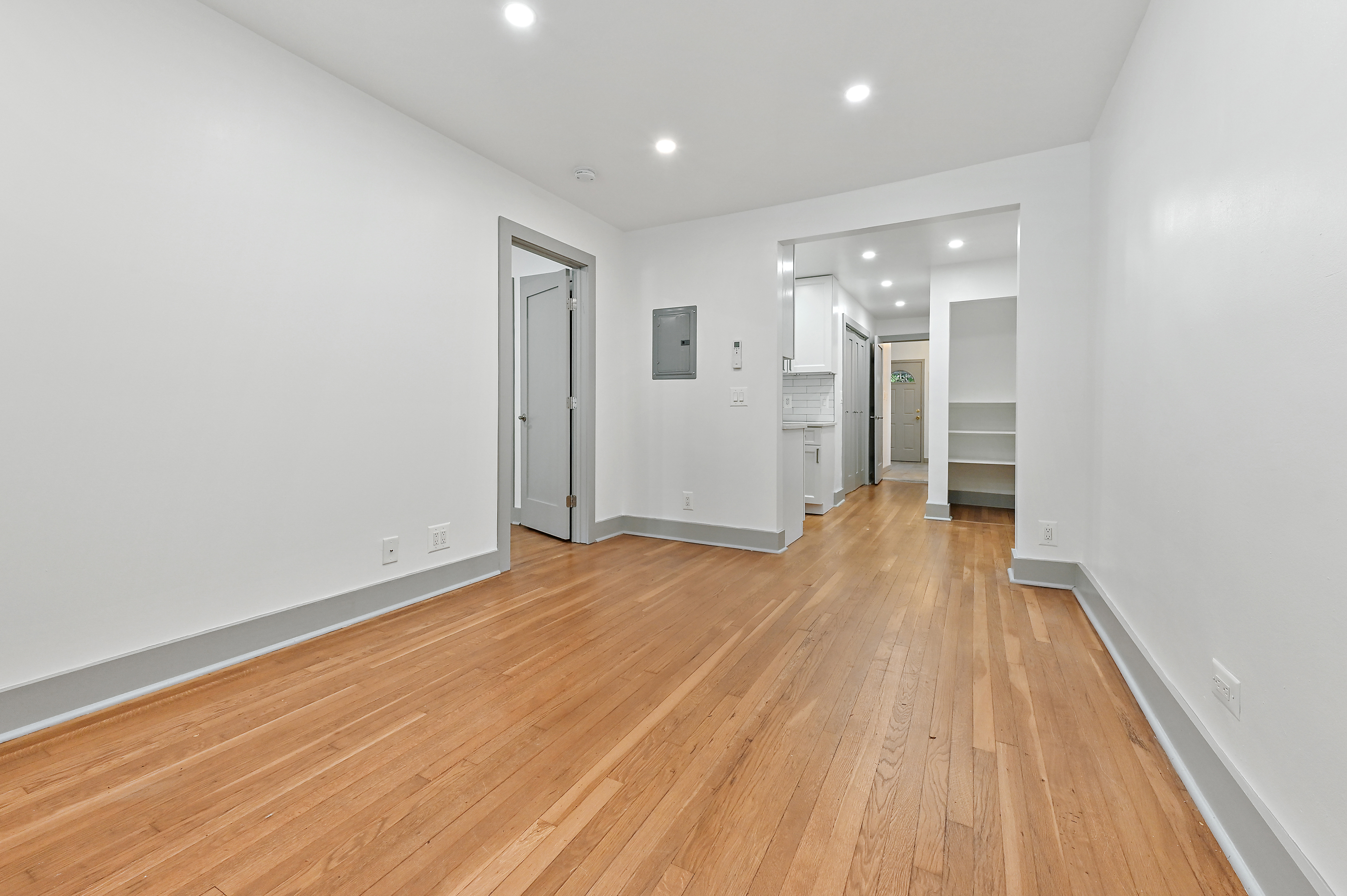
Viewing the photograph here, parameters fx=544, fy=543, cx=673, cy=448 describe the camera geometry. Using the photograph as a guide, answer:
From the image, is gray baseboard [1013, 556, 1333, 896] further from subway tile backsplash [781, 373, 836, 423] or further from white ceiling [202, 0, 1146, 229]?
subway tile backsplash [781, 373, 836, 423]

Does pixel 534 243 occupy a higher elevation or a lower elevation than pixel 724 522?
higher

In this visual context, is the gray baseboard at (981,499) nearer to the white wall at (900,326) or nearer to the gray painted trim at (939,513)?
the gray painted trim at (939,513)

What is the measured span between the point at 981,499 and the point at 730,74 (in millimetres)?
5745

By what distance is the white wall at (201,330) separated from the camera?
1729 mm

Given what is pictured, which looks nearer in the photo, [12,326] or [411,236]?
[12,326]

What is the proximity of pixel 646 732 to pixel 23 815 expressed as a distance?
156cm

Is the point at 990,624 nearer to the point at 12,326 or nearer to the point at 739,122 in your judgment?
the point at 739,122

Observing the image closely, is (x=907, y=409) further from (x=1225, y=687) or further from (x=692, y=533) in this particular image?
(x=1225, y=687)

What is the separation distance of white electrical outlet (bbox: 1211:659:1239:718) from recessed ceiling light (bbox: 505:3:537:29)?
307cm

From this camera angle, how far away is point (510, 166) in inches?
135

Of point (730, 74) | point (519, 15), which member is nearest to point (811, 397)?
point (730, 74)

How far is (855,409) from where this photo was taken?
7562 millimetres

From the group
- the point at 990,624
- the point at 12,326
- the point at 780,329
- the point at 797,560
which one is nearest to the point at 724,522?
the point at 797,560

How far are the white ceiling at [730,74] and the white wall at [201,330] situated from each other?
32cm
